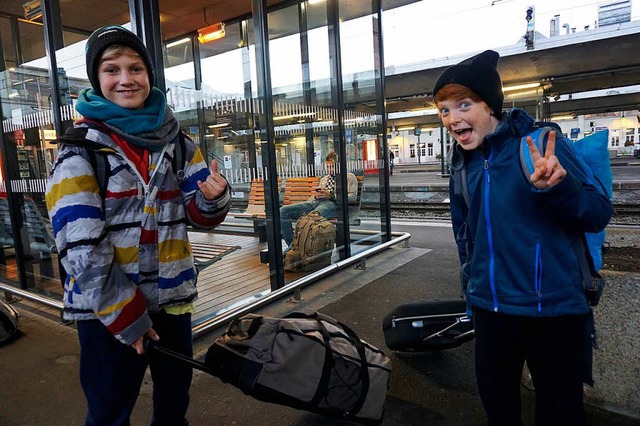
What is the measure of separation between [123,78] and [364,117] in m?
4.93

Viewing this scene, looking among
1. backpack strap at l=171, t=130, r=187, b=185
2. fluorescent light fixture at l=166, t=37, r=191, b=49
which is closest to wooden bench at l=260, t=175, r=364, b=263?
fluorescent light fixture at l=166, t=37, r=191, b=49

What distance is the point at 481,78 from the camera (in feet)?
5.29

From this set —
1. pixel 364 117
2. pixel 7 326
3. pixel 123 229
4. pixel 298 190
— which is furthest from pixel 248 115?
pixel 123 229

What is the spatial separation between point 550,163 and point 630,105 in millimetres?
38158

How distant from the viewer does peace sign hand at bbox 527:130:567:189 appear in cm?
135

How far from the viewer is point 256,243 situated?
7.09 meters

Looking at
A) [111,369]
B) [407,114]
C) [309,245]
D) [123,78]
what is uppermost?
[407,114]

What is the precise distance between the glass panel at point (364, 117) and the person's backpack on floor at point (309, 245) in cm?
75

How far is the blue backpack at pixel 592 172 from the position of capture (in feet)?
4.94

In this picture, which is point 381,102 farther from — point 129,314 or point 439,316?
point 129,314

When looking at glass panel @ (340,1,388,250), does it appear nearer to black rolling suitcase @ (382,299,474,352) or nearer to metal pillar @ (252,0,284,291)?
metal pillar @ (252,0,284,291)

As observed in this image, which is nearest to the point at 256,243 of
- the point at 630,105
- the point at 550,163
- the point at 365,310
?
the point at 365,310

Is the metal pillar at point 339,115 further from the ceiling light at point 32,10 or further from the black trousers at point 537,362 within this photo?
the black trousers at point 537,362

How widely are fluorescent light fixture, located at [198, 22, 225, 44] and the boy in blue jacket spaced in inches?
240
